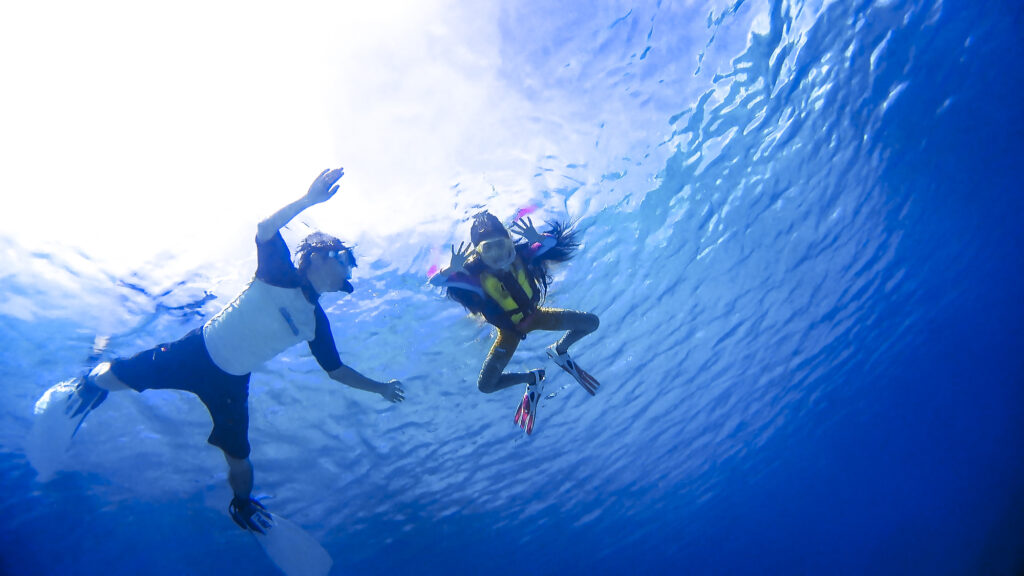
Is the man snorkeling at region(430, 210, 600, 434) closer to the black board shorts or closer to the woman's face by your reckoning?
the woman's face

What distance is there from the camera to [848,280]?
1877 cm

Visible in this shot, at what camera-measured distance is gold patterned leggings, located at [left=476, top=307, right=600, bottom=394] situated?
5.93 m

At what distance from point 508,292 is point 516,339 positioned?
78 centimetres

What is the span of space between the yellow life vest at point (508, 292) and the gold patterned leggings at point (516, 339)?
0.22 metres

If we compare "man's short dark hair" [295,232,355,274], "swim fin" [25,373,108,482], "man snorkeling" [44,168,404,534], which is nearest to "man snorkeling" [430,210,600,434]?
"man's short dark hair" [295,232,355,274]

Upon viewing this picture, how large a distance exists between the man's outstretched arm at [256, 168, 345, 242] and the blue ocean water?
372 centimetres

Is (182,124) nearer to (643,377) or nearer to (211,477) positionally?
(211,477)

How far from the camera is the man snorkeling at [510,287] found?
5479 mm

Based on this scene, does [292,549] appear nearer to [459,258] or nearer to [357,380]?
[357,380]

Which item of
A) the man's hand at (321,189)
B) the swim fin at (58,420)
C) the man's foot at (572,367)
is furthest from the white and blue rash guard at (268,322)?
the man's foot at (572,367)

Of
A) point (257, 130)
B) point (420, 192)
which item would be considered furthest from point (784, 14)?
point (257, 130)

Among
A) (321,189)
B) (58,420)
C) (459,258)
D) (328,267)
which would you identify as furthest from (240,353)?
(459,258)

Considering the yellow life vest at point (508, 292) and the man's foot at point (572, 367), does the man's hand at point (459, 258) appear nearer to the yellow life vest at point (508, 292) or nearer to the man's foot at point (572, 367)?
the yellow life vest at point (508, 292)

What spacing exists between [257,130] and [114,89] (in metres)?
1.68
